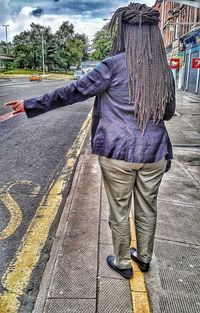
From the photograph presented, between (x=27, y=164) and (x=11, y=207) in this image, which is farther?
(x=27, y=164)

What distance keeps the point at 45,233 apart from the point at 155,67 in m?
1.98

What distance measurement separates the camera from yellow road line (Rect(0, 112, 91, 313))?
2.55 m

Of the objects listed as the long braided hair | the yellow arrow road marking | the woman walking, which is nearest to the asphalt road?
the yellow arrow road marking

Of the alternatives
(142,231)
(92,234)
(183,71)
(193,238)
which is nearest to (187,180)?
(193,238)

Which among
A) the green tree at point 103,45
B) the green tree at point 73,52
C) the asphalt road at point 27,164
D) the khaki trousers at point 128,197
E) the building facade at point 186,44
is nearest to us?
the khaki trousers at point 128,197

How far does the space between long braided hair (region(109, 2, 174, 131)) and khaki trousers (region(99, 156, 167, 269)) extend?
312 millimetres

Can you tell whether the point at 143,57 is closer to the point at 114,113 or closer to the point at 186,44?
the point at 114,113

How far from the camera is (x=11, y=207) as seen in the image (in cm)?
412

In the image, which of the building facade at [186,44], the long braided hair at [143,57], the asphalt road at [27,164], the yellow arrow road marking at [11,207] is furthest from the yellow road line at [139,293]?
the building facade at [186,44]

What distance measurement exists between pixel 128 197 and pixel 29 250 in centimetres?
121

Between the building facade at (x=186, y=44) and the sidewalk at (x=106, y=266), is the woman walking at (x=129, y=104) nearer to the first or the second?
the sidewalk at (x=106, y=266)

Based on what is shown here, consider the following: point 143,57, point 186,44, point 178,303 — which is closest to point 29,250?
point 178,303

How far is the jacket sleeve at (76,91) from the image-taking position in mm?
2338

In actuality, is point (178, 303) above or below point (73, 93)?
below
